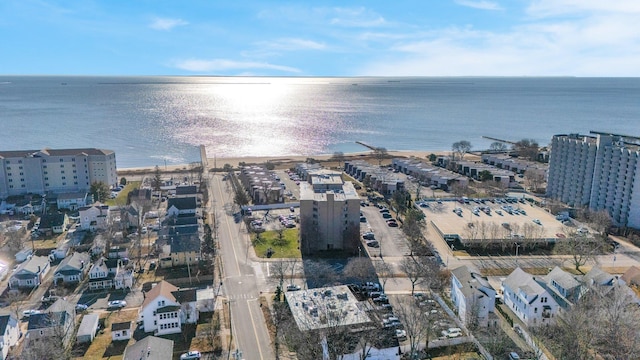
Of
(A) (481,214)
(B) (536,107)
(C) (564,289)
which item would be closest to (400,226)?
(A) (481,214)

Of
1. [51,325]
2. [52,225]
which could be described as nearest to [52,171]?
[52,225]

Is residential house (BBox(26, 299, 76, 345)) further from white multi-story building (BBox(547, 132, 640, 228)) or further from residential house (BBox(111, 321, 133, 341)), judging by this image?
white multi-story building (BBox(547, 132, 640, 228))

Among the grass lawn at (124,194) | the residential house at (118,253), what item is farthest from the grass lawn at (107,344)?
the grass lawn at (124,194)

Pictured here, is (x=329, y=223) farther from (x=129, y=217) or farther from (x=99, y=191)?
(x=99, y=191)

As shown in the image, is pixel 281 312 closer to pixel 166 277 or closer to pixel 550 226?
pixel 166 277

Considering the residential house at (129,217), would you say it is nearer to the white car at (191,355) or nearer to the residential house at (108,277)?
the residential house at (108,277)

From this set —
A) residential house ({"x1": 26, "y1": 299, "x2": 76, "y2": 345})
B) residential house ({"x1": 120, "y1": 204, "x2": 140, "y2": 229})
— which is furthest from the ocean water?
residential house ({"x1": 26, "y1": 299, "x2": 76, "y2": 345})
